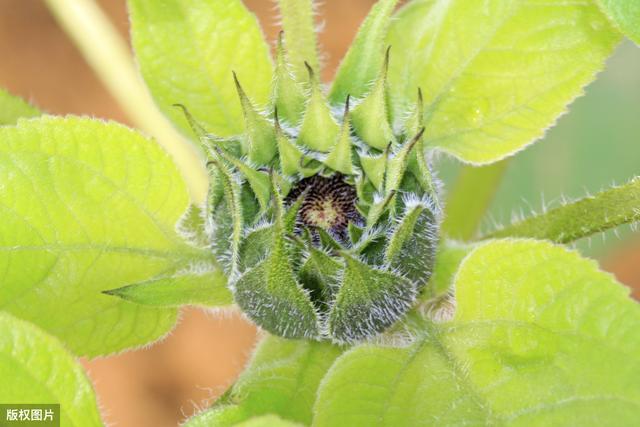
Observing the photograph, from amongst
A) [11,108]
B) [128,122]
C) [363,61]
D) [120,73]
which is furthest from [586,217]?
[128,122]

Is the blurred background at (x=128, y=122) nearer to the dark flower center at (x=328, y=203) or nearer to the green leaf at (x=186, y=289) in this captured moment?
the green leaf at (x=186, y=289)

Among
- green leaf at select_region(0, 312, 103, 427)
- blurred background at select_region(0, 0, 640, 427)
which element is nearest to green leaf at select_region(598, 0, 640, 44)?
green leaf at select_region(0, 312, 103, 427)

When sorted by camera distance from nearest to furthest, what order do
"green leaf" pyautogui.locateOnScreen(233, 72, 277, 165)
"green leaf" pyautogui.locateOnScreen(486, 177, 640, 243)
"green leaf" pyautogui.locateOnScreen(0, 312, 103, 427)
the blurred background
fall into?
"green leaf" pyautogui.locateOnScreen(0, 312, 103, 427), "green leaf" pyautogui.locateOnScreen(233, 72, 277, 165), "green leaf" pyautogui.locateOnScreen(486, 177, 640, 243), the blurred background

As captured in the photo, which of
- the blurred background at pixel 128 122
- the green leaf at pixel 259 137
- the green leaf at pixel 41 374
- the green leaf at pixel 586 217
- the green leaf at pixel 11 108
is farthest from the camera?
the blurred background at pixel 128 122

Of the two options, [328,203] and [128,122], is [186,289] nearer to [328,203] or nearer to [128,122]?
[328,203]

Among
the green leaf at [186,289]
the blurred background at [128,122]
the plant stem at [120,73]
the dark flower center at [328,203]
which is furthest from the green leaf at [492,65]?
the blurred background at [128,122]

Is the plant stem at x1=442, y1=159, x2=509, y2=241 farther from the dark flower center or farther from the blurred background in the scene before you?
the dark flower center
